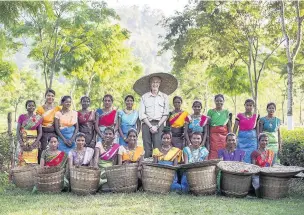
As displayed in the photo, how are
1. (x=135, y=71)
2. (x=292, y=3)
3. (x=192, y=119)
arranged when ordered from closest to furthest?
1. (x=192, y=119)
2. (x=292, y=3)
3. (x=135, y=71)

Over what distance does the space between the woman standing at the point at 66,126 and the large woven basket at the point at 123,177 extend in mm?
1521

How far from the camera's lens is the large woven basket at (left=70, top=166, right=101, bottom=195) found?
25.1 feet

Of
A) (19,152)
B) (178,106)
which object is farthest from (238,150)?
(19,152)

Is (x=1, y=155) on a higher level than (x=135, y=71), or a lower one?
lower

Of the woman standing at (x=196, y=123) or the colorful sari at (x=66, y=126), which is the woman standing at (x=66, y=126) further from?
the woman standing at (x=196, y=123)

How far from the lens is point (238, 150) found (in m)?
8.51

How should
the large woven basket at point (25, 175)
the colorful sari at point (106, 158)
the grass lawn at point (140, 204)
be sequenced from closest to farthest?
the grass lawn at point (140, 204) → the large woven basket at point (25, 175) → the colorful sari at point (106, 158)

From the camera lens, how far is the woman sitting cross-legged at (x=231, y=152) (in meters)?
8.48

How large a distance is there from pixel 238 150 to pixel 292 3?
10.9 meters

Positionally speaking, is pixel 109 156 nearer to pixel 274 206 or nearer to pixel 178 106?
pixel 178 106

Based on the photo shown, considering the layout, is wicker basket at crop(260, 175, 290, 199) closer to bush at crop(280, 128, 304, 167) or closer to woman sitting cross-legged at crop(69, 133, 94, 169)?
bush at crop(280, 128, 304, 167)

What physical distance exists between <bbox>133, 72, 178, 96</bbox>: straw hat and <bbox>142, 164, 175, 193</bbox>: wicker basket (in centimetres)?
230

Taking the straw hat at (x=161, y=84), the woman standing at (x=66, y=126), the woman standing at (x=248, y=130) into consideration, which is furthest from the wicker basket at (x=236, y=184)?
the woman standing at (x=66, y=126)

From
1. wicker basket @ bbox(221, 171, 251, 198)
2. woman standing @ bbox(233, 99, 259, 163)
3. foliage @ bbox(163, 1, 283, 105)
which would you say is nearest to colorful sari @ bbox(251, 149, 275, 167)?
woman standing @ bbox(233, 99, 259, 163)
